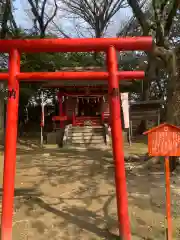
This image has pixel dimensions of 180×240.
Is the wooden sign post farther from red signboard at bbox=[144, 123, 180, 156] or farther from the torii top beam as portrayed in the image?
the torii top beam

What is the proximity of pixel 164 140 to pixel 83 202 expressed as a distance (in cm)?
235

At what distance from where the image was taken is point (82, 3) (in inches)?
810

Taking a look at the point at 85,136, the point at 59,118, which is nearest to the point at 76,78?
the point at 85,136

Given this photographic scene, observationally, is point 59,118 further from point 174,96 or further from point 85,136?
point 174,96

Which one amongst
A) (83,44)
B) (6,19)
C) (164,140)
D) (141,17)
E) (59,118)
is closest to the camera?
(164,140)

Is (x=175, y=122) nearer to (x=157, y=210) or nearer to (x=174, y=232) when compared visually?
(x=157, y=210)

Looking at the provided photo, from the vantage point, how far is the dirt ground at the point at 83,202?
16.4 feet

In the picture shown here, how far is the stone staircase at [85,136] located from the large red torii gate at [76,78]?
11.1m

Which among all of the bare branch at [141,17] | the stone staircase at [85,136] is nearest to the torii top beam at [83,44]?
the bare branch at [141,17]

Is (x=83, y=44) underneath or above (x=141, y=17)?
underneath

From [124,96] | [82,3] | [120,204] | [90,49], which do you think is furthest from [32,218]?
[82,3]

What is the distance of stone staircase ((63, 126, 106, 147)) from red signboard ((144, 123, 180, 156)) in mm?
11541

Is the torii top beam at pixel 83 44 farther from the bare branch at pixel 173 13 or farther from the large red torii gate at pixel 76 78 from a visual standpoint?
the bare branch at pixel 173 13

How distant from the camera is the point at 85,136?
16609 mm
